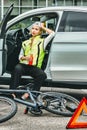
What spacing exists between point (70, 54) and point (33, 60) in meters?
0.83

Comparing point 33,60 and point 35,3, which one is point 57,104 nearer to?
point 33,60

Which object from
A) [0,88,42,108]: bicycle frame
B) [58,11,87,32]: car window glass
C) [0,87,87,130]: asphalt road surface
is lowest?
[0,87,87,130]: asphalt road surface

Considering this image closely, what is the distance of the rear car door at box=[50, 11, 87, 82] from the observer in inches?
366

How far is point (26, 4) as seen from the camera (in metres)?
35.9

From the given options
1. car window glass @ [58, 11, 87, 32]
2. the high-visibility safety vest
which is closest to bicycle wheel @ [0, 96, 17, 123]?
the high-visibility safety vest

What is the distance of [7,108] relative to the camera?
295 inches

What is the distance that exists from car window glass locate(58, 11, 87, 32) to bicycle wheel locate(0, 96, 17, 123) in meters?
2.34

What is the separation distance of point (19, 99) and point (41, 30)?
1.70 metres

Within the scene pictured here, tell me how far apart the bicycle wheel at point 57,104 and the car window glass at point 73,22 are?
1.75 metres

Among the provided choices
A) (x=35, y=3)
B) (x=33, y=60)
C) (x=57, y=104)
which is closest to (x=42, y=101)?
(x=57, y=104)

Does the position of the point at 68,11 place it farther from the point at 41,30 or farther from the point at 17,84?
the point at 17,84

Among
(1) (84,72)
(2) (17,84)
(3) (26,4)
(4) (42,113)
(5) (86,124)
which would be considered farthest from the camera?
(3) (26,4)

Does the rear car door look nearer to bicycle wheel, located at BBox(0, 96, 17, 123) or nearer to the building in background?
bicycle wheel, located at BBox(0, 96, 17, 123)

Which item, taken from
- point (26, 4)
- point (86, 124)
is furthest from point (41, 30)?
point (26, 4)
